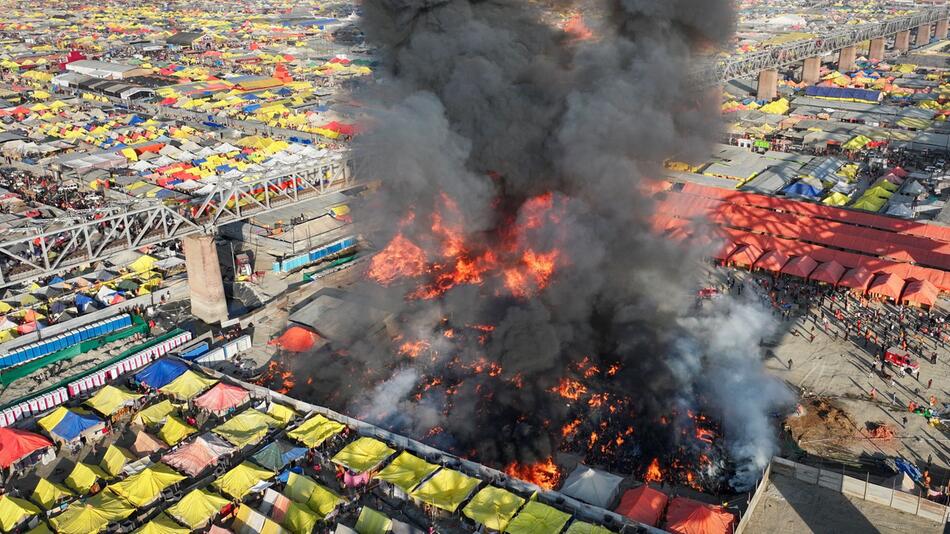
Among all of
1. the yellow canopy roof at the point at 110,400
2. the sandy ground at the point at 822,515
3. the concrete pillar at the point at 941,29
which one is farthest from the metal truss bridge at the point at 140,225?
the concrete pillar at the point at 941,29

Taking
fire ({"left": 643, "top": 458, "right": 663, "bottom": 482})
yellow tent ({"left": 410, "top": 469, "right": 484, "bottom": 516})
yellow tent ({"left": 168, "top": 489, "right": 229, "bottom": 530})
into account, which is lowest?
fire ({"left": 643, "top": 458, "right": 663, "bottom": 482})

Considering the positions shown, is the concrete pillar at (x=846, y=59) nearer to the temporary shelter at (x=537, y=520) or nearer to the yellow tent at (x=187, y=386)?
the temporary shelter at (x=537, y=520)

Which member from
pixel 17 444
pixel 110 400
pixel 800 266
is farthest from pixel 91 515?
pixel 800 266

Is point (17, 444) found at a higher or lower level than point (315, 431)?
higher

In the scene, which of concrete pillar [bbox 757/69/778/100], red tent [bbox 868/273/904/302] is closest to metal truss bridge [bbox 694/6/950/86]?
concrete pillar [bbox 757/69/778/100]

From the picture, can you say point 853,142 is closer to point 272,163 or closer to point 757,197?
point 757,197

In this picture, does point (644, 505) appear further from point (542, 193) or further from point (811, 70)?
point (811, 70)

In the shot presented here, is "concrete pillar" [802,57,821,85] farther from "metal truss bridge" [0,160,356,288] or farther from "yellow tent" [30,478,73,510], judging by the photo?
"yellow tent" [30,478,73,510]

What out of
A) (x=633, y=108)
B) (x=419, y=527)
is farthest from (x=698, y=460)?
(x=633, y=108)
